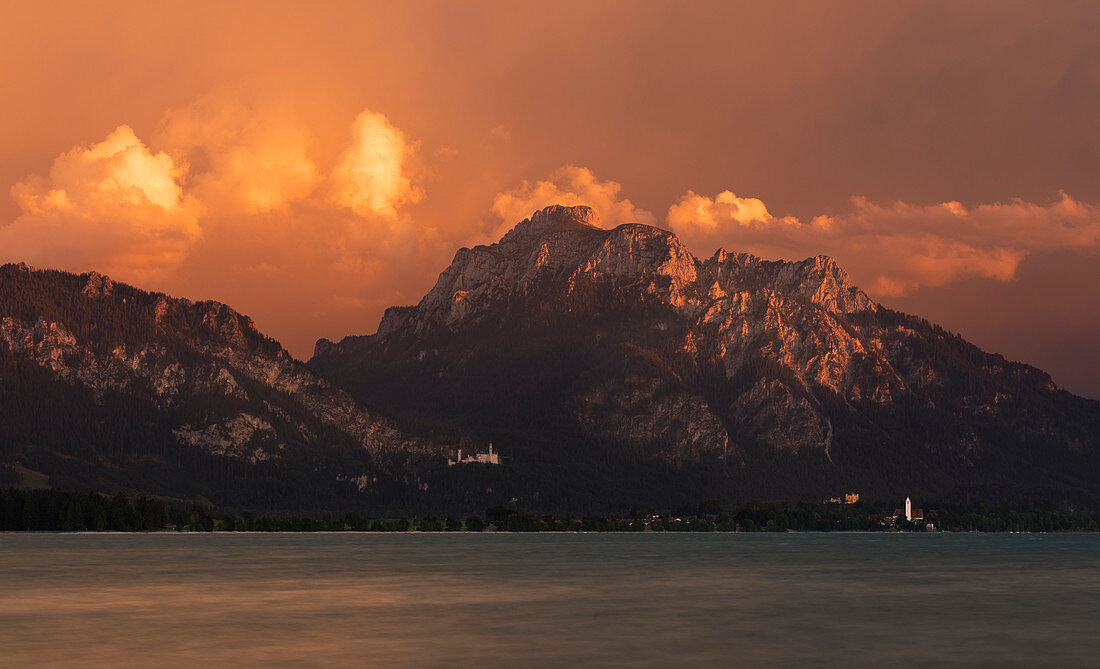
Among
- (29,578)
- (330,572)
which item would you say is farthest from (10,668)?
(330,572)

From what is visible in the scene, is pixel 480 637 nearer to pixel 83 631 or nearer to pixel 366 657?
pixel 366 657

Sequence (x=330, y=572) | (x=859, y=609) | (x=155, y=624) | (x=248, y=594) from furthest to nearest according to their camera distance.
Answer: (x=330, y=572)
(x=248, y=594)
(x=859, y=609)
(x=155, y=624)

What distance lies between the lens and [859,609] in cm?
11181

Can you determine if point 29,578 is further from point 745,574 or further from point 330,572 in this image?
point 745,574

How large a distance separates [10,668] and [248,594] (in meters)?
55.8

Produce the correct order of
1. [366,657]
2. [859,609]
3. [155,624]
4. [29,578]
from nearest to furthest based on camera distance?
[366,657], [155,624], [859,609], [29,578]

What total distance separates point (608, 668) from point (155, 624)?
130ft

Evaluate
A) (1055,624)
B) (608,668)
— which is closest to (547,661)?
(608,668)

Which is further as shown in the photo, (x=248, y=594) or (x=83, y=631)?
(x=248, y=594)

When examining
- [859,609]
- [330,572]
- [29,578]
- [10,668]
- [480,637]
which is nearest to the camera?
[10,668]

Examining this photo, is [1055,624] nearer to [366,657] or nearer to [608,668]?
[608,668]

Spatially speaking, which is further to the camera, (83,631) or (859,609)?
(859,609)

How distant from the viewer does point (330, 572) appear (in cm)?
17050

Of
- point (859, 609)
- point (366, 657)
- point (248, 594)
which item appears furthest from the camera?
point (248, 594)
